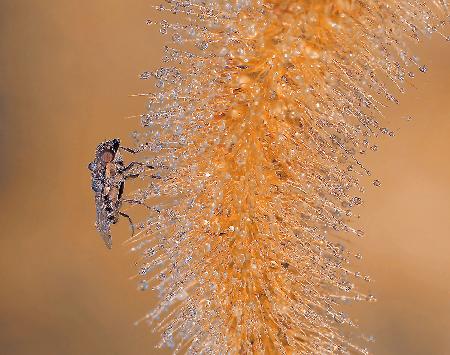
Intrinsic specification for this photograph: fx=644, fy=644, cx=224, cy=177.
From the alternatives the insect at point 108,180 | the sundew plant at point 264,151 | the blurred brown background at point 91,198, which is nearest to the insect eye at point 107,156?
the insect at point 108,180

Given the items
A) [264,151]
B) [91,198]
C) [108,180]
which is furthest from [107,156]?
[91,198]

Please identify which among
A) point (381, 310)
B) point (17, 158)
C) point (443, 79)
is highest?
point (17, 158)

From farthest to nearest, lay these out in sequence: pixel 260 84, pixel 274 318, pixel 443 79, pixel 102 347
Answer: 1. pixel 102 347
2. pixel 443 79
3. pixel 274 318
4. pixel 260 84

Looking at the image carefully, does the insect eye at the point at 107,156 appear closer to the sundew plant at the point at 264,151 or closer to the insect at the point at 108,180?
the insect at the point at 108,180

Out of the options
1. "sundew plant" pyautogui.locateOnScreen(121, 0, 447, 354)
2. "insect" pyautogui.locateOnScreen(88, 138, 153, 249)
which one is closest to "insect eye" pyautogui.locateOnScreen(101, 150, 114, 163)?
"insect" pyautogui.locateOnScreen(88, 138, 153, 249)

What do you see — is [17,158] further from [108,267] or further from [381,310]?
[381,310]

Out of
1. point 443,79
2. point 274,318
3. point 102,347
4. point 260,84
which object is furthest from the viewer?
point 102,347

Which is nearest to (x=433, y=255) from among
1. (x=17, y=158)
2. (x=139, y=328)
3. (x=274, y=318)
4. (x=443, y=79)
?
(x=443, y=79)
